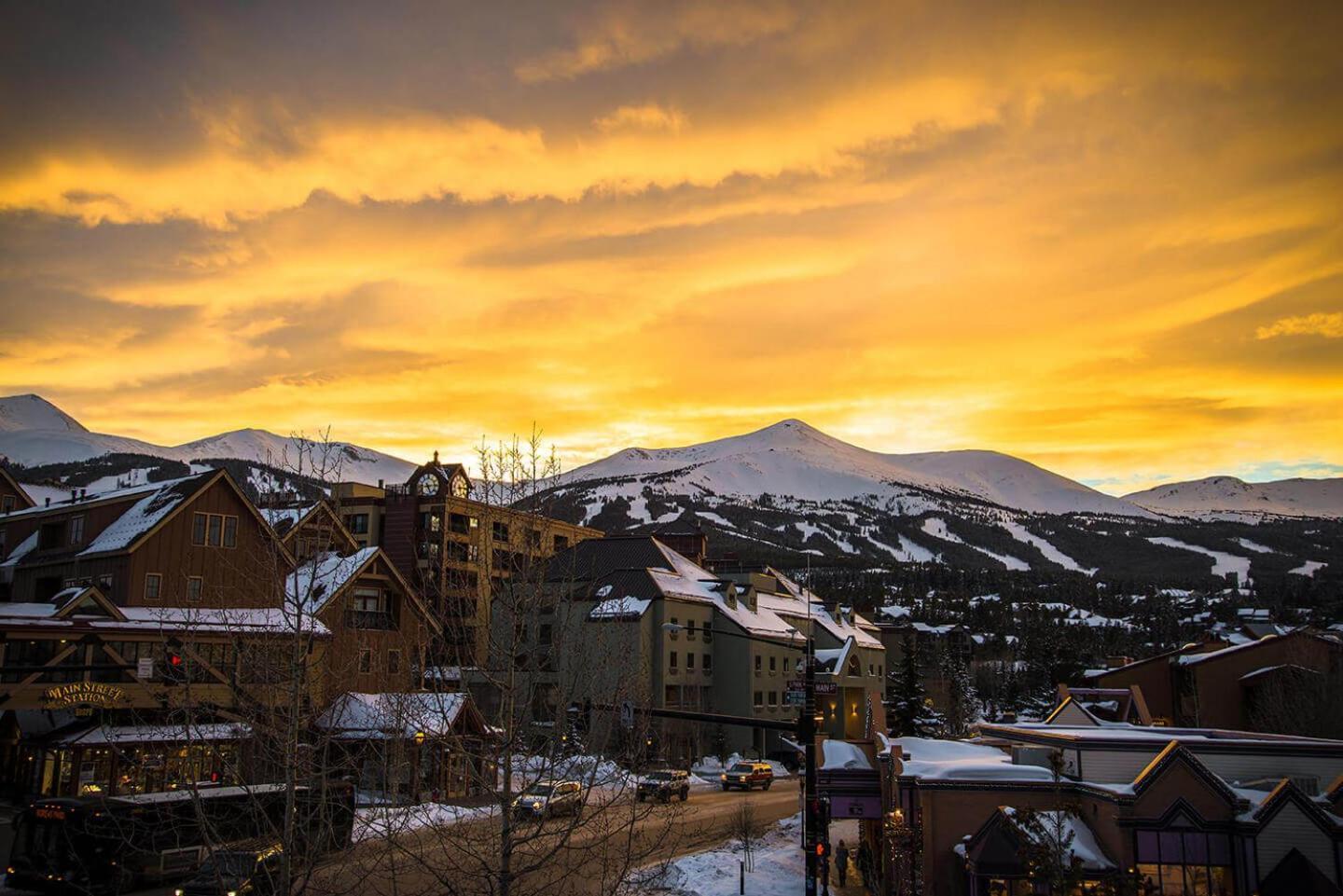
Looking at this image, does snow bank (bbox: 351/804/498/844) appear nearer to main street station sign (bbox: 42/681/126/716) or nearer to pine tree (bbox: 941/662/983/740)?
main street station sign (bbox: 42/681/126/716)

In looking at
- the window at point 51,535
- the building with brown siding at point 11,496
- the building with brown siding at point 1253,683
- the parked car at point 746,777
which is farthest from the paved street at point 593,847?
the building with brown siding at point 11,496

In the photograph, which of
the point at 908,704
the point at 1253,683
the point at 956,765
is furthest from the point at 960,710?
the point at 956,765

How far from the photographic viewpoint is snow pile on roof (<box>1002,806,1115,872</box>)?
23609 mm

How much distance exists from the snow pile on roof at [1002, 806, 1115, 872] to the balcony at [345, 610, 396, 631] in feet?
115

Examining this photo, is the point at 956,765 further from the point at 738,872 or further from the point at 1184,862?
the point at 738,872

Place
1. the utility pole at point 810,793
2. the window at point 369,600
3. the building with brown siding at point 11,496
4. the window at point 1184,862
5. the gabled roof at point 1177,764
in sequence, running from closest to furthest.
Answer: the window at point 1184,862
the gabled roof at point 1177,764
the utility pole at point 810,793
the window at point 369,600
the building with brown siding at point 11,496

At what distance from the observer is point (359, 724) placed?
42.8 meters

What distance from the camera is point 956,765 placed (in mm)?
27234

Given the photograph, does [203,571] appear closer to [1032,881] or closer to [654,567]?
[654,567]

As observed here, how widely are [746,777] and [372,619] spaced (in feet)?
77.2

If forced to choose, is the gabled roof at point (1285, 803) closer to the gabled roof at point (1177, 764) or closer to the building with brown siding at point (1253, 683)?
the gabled roof at point (1177, 764)

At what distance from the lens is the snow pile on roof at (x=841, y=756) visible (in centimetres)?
3406

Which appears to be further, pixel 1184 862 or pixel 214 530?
pixel 214 530

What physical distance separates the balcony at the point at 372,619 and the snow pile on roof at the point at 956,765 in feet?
96.7
